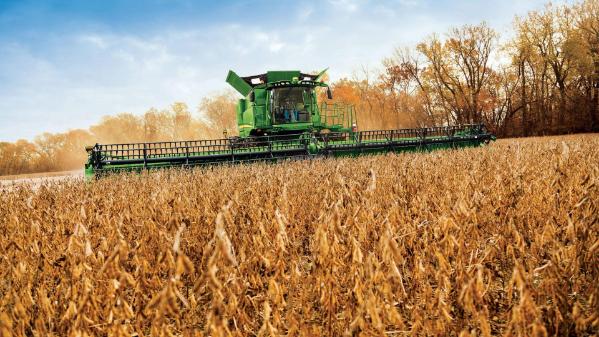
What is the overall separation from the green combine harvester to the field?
493 cm

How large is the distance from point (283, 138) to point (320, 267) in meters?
11.4

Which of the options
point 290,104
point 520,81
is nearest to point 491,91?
point 520,81

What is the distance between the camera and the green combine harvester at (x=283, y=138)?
9359 millimetres

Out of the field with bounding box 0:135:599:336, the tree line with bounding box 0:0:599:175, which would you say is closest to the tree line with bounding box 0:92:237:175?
the tree line with bounding box 0:0:599:175

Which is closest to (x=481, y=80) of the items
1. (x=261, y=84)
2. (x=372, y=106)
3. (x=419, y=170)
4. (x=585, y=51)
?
(x=585, y=51)

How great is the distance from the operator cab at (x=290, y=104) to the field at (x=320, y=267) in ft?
27.1

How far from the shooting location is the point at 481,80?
112ft

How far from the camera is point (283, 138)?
13.0 meters

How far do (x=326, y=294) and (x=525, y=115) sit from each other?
120ft

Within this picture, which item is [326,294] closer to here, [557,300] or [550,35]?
[557,300]

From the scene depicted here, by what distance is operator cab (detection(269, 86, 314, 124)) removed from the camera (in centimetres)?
1252

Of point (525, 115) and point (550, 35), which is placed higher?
point (550, 35)

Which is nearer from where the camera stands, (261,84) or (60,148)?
(261,84)

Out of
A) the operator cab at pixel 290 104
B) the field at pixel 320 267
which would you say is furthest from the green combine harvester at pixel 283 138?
the field at pixel 320 267
